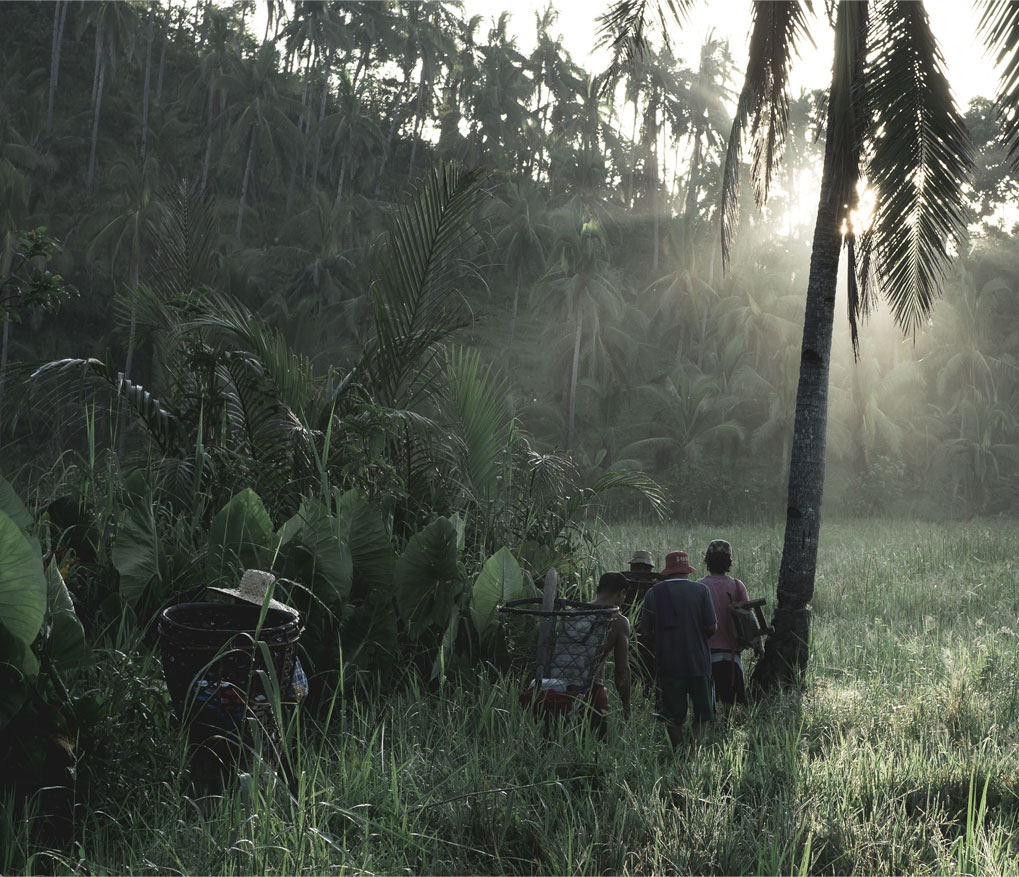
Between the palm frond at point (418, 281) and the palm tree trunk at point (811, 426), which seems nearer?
the palm frond at point (418, 281)

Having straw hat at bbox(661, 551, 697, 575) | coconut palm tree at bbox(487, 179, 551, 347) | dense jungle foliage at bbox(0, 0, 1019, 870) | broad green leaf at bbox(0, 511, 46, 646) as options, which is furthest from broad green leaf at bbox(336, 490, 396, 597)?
coconut palm tree at bbox(487, 179, 551, 347)

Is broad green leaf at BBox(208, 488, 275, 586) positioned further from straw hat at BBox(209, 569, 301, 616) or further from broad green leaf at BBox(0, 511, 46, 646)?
broad green leaf at BBox(0, 511, 46, 646)

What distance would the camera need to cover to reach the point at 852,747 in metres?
5.12

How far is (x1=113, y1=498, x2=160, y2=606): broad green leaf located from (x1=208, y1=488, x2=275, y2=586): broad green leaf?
327 mm

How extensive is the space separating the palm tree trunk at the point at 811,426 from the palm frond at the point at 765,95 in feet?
3.48

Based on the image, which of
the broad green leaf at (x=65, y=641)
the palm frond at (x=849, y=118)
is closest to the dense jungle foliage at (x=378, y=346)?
the broad green leaf at (x=65, y=641)

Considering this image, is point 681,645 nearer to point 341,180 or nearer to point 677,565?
point 677,565

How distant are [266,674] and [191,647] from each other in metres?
0.32

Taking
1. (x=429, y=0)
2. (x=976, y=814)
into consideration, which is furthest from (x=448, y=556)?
(x=429, y=0)

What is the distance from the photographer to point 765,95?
7898 millimetres

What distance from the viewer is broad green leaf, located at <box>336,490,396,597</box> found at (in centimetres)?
559

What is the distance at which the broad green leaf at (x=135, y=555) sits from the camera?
5.11 metres

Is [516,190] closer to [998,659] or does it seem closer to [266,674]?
[998,659]

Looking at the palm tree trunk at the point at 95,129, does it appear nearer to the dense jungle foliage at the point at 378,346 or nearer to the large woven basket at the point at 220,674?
the dense jungle foliage at the point at 378,346
